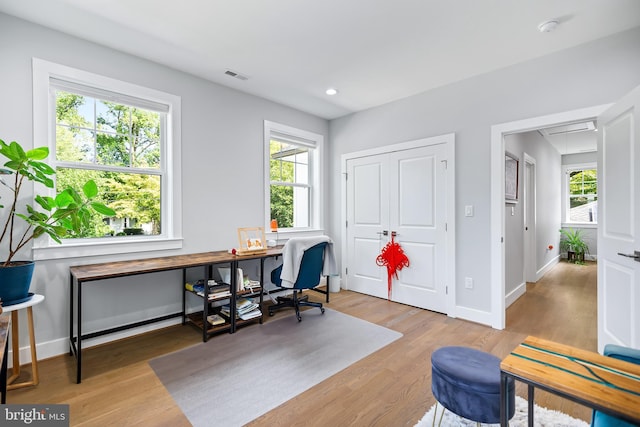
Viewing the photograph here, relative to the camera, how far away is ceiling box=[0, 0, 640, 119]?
215cm

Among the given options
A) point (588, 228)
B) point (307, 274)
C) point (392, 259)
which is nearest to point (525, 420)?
point (307, 274)

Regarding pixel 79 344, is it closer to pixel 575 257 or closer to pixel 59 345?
pixel 59 345

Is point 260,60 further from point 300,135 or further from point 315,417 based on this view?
point 315,417

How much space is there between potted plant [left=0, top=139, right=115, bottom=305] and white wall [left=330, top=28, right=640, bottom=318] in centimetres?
335

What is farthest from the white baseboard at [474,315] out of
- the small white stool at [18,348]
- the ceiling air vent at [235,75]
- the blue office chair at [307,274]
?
the small white stool at [18,348]

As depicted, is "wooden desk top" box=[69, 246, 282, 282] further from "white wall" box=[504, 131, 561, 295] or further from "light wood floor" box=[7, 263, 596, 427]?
"white wall" box=[504, 131, 561, 295]

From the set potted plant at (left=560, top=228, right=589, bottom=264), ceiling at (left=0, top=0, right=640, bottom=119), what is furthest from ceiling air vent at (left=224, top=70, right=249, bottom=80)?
potted plant at (left=560, top=228, right=589, bottom=264)

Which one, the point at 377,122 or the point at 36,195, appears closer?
the point at 36,195

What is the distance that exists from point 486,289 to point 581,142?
192 inches

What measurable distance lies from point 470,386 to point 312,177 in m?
3.69

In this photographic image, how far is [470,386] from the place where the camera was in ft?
4.56

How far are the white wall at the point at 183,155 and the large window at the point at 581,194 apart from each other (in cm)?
702

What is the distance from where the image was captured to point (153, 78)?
296 centimetres

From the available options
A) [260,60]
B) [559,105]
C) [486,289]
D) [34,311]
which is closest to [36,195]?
[34,311]
